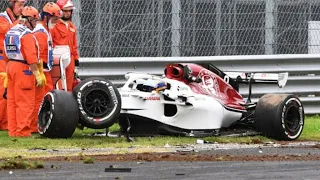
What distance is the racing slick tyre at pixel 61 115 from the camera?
1152 centimetres

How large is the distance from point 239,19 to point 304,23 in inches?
52.1

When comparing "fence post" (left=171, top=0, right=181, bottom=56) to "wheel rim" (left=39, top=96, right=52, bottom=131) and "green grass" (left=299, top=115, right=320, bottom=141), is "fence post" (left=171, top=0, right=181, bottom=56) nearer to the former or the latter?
"green grass" (left=299, top=115, right=320, bottom=141)

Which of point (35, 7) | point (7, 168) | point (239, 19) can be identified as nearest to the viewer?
point (7, 168)

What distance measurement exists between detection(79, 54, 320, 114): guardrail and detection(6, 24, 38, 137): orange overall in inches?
85.8

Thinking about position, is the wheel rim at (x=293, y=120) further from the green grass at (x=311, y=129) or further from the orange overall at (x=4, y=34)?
the orange overall at (x=4, y=34)

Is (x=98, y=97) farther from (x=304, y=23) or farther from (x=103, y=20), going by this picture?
(x=304, y=23)

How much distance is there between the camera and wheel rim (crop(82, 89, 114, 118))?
11.8 metres

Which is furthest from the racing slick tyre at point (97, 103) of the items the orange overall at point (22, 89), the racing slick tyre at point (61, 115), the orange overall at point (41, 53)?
the orange overall at point (41, 53)

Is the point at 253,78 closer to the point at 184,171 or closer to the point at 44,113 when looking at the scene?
the point at 44,113

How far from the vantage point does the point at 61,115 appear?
1153 centimetres

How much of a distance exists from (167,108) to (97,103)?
0.97 meters

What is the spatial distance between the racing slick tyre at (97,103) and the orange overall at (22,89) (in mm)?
932

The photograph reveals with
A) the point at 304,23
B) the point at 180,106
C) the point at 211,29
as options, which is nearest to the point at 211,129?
the point at 180,106

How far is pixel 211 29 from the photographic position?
1450 centimetres
